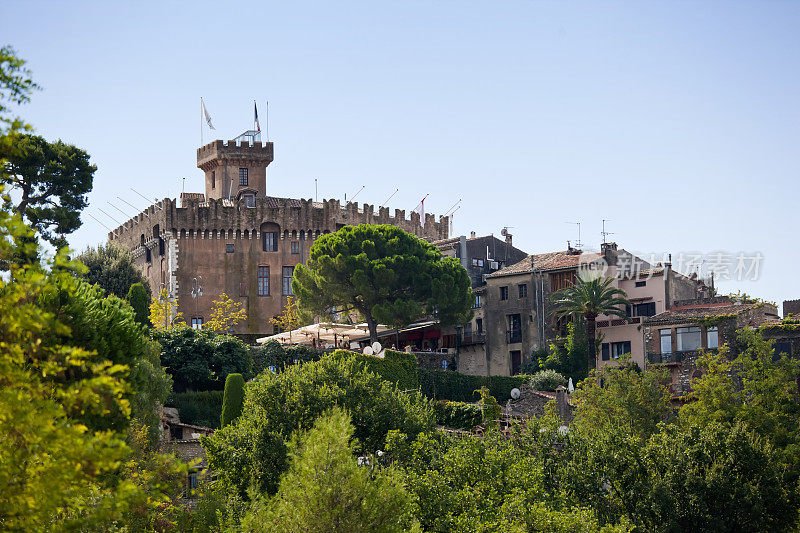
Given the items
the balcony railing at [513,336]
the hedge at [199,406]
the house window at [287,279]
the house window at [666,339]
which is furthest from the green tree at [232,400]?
the house window at [287,279]

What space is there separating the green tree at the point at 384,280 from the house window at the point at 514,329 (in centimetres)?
360

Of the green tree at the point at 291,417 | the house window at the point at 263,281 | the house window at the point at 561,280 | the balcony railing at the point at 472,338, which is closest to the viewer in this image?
the green tree at the point at 291,417

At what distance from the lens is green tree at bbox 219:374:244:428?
5003 centimetres

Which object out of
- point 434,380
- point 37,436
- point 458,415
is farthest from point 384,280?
point 37,436

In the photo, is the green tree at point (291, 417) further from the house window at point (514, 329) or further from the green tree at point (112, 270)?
the green tree at point (112, 270)

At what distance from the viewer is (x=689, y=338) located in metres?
62.2

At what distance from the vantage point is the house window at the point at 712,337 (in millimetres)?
60841

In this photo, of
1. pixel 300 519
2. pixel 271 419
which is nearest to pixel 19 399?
pixel 300 519

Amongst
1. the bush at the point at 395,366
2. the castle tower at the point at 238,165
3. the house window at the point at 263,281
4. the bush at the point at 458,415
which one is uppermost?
the castle tower at the point at 238,165

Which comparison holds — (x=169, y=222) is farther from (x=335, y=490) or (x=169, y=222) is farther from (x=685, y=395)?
(x=335, y=490)

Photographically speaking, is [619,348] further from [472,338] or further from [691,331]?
[472,338]

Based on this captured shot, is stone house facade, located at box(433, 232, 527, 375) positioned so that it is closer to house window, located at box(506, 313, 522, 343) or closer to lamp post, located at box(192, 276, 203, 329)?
house window, located at box(506, 313, 522, 343)

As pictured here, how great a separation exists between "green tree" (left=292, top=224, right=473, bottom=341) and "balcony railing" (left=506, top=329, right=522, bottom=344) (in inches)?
143

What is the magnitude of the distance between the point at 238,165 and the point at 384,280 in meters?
24.5
